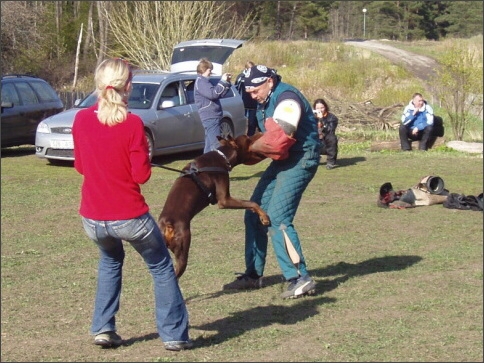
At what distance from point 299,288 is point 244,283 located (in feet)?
2.13

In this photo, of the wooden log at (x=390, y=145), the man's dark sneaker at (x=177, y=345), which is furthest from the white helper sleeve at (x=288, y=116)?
the wooden log at (x=390, y=145)

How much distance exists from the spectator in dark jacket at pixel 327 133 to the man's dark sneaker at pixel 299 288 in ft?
30.6

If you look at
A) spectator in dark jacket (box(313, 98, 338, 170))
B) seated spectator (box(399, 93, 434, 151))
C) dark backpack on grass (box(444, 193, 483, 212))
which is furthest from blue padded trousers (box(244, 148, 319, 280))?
seated spectator (box(399, 93, 434, 151))

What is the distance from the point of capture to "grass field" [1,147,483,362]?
5684mm

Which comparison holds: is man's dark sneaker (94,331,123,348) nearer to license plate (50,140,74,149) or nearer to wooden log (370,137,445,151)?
license plate (50,140,74,149)

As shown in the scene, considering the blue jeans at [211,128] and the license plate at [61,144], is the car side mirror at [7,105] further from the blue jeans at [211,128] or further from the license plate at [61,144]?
the blue jeans at [211,128]

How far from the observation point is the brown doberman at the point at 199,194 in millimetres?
6574

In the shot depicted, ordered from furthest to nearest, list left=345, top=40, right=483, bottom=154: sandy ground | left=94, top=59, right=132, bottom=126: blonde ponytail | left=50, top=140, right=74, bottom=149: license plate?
left=345, top=40, right=483, bottom=154: sandy ground → left=50, top=140, right=74, bottom=149: license plate → left=94, top=59, right=132, bottom=126: blonde ponytail

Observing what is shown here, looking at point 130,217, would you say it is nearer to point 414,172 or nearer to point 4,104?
point 414,172

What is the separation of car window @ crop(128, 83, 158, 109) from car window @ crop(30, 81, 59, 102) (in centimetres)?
325

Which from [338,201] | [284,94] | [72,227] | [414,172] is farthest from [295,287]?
[414,172]

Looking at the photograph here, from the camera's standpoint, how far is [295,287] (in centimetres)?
701

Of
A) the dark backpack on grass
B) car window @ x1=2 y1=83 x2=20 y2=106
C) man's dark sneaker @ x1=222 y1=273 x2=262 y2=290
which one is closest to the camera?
man's dark sneaker @ x1=222 y1=273 x2=262 y2=290

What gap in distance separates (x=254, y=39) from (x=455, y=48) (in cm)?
1732
